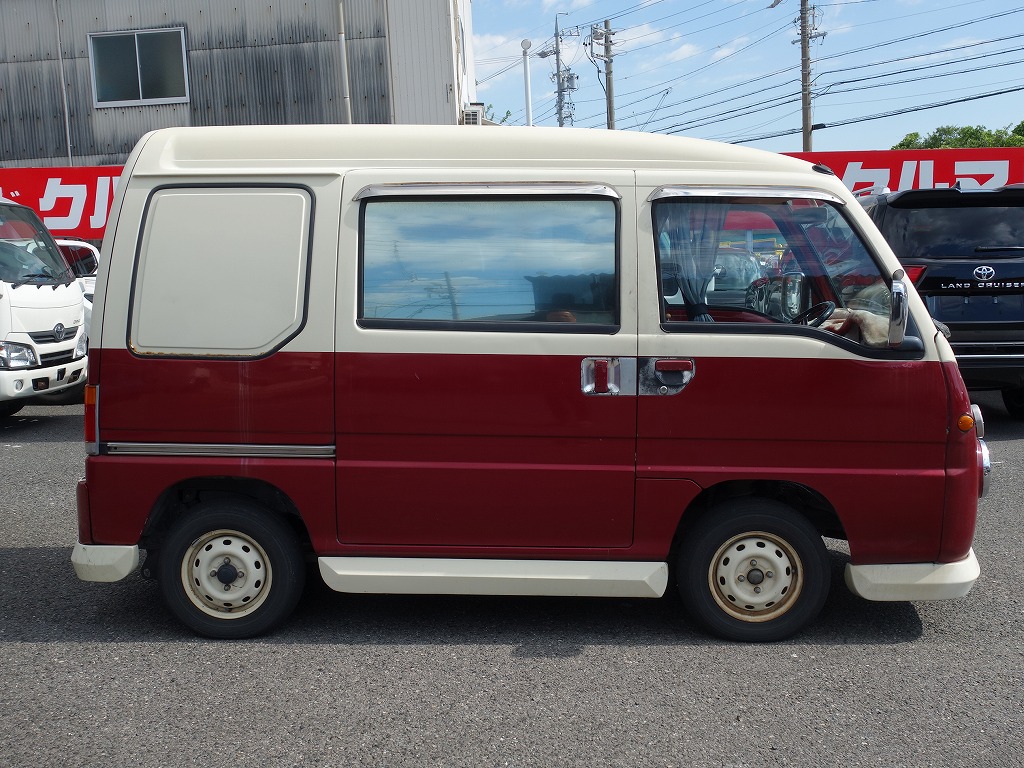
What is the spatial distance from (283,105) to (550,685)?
18361 millimetres

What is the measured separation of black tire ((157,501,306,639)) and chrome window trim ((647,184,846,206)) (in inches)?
87.2

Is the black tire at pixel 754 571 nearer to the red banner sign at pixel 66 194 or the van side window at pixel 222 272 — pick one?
the van side window at pixel 222 272

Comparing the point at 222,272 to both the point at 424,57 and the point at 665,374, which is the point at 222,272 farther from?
the point at 424,57

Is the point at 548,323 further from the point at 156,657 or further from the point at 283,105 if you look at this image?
the point at 283,105

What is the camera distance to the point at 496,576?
419 centimetres

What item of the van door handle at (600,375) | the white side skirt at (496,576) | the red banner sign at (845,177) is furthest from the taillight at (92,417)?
the red banner sign at (845,177)

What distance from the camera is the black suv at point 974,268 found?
26.6 ft

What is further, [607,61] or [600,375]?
[607,61]

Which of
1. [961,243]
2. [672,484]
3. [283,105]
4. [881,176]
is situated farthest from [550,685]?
[283,105]

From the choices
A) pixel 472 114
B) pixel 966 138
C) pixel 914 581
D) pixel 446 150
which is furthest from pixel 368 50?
pixel 966 138

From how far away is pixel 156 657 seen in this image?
13.6 feet

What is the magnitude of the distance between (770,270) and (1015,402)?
652cm

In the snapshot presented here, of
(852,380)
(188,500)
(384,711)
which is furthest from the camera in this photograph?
(188,500)

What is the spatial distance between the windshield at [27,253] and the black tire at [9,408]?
1389 mm
